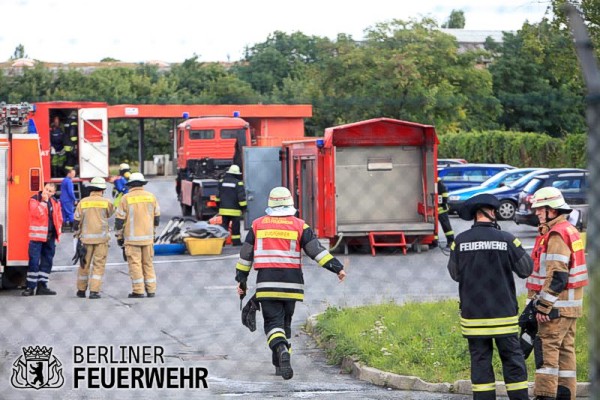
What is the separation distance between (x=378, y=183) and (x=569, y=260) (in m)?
12.3

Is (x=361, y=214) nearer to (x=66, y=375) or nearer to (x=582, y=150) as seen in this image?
(x=582, y=150)

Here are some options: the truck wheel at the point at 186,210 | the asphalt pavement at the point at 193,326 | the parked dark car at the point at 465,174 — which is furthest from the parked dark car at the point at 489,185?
the asphalt pavement at the point at 193,326

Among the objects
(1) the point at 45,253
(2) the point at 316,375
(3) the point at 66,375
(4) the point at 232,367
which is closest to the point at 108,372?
(3) the point at 66,375

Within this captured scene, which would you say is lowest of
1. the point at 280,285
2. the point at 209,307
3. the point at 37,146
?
the point at 209,307

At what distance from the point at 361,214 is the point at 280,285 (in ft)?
36.3

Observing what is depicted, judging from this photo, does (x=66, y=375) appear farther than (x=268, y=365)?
No

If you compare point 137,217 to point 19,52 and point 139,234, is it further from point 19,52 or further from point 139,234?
point 19,52

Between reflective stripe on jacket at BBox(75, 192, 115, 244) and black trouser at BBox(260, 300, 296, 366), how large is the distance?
584 cm

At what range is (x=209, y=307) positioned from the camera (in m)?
13.5

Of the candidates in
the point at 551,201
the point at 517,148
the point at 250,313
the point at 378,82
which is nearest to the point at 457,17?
the point at 551,201

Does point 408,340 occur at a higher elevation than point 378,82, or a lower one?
lower

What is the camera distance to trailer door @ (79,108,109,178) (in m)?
26.1

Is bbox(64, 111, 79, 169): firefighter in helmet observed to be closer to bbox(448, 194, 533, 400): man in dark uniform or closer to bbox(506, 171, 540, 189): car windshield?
bbox(506, 171, 540, 189): car windshield

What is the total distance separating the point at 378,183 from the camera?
2027cm
